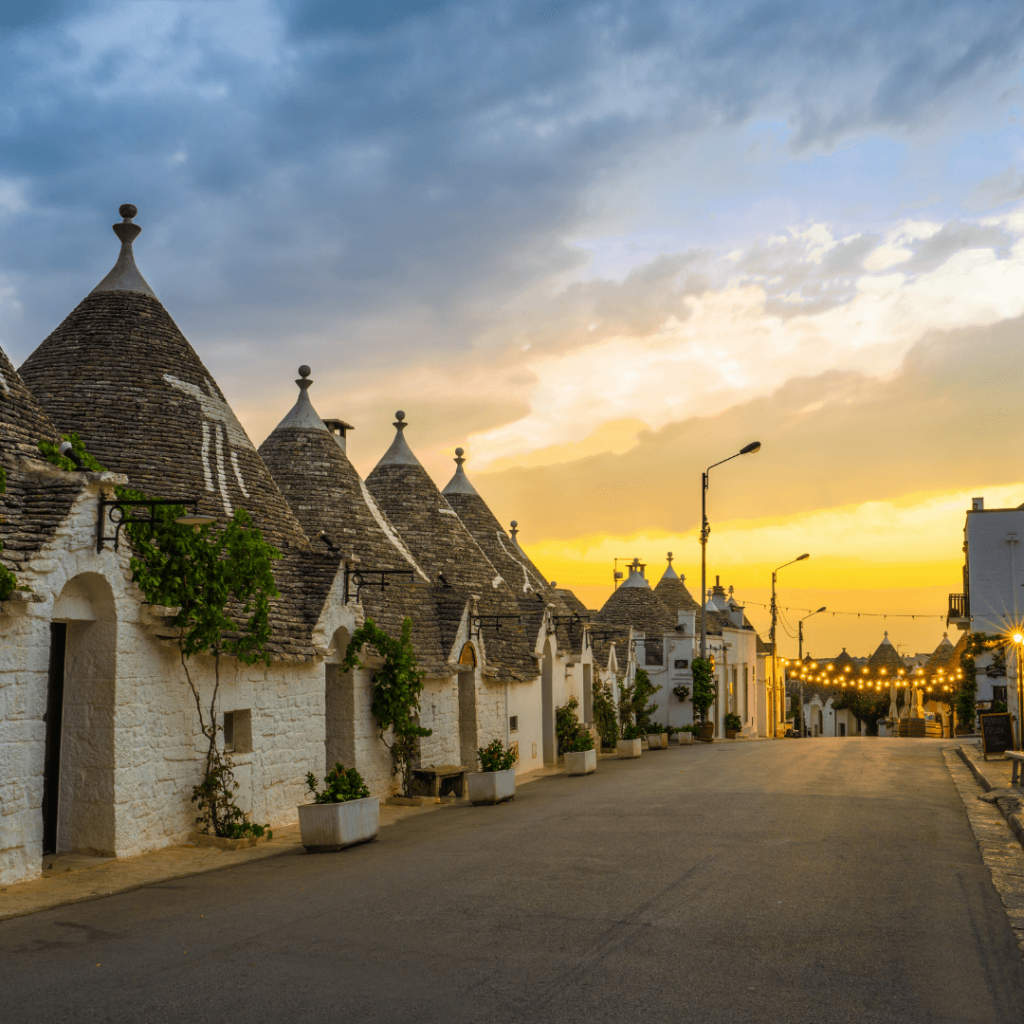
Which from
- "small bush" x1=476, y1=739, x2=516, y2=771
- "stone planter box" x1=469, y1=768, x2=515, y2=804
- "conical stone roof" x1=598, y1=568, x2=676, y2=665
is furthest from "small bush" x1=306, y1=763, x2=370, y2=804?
"conical stone roof" x1=598, y1=568, x2=676, y2=665

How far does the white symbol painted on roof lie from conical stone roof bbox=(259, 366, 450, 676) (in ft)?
8.48

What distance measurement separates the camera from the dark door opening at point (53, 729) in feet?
36.9

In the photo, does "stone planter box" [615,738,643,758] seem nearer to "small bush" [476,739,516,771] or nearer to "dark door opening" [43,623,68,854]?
"small bush" [476,739,516,771]

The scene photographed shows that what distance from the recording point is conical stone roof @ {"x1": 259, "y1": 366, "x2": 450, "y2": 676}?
19391mm

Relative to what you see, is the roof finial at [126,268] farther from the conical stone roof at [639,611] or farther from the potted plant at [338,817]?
the conical stone roof at [639,611]

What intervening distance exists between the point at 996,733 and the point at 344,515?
52.8 feet

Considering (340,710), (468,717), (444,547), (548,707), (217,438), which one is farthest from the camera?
(548,707)

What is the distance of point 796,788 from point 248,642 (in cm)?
972

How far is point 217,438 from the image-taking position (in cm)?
1597

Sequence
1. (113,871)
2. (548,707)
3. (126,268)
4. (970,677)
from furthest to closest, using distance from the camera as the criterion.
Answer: (970,677) < (548,707) < (126,268) < (113,871)

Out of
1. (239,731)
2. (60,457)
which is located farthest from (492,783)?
(60,457)

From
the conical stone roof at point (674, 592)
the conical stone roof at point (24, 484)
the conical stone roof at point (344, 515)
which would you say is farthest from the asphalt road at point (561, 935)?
the conical stone roof at point (674, 592)

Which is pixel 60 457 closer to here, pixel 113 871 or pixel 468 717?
pixel 113 871

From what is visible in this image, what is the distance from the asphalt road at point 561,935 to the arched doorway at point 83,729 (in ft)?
6.14
